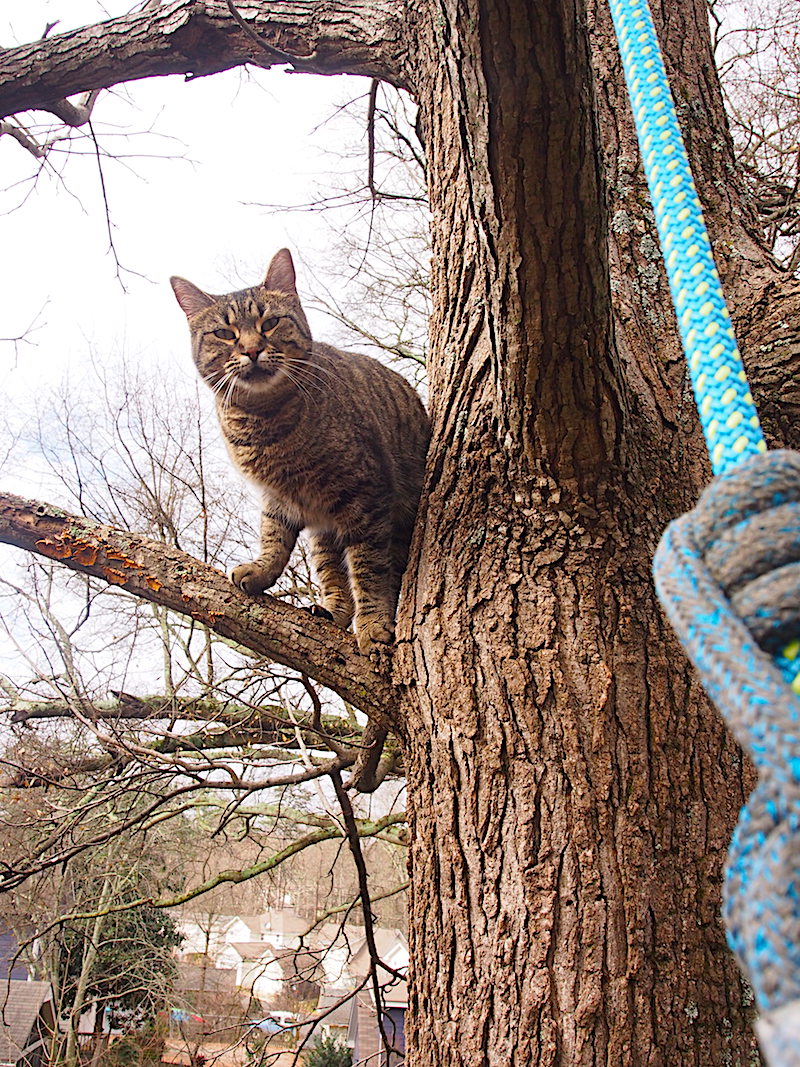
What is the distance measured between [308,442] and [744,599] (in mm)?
1814

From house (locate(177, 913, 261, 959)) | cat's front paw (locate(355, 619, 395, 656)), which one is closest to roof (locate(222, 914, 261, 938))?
house (locate(177, 913, 261, 959))

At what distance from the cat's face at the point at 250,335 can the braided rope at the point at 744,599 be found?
1.73 m

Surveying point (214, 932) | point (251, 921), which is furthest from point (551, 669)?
point (214, 932)

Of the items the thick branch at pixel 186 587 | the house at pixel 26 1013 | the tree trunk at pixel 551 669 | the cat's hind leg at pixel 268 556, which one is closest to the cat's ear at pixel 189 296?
the cat's hind leg at pixel 268 556

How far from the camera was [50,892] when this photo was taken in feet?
14.9

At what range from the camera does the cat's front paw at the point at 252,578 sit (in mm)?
1715

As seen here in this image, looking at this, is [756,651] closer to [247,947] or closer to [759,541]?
[759,541]

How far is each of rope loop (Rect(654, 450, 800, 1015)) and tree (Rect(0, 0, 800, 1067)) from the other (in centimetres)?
76

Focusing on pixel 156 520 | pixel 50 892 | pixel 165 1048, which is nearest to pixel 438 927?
pixel 156 520

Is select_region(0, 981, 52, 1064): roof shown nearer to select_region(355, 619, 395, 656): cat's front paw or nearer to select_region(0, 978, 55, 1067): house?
select_region(0, 978, 55, 1067): house

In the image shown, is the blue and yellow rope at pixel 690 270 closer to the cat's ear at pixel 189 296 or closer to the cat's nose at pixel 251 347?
the cat's nose at pixel 251 347

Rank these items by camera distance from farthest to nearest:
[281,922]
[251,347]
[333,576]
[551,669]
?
[281,922] → [333,576] → [251,347] → [551,669]

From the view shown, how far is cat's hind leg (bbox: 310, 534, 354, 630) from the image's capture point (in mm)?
2213

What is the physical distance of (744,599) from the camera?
356mm
